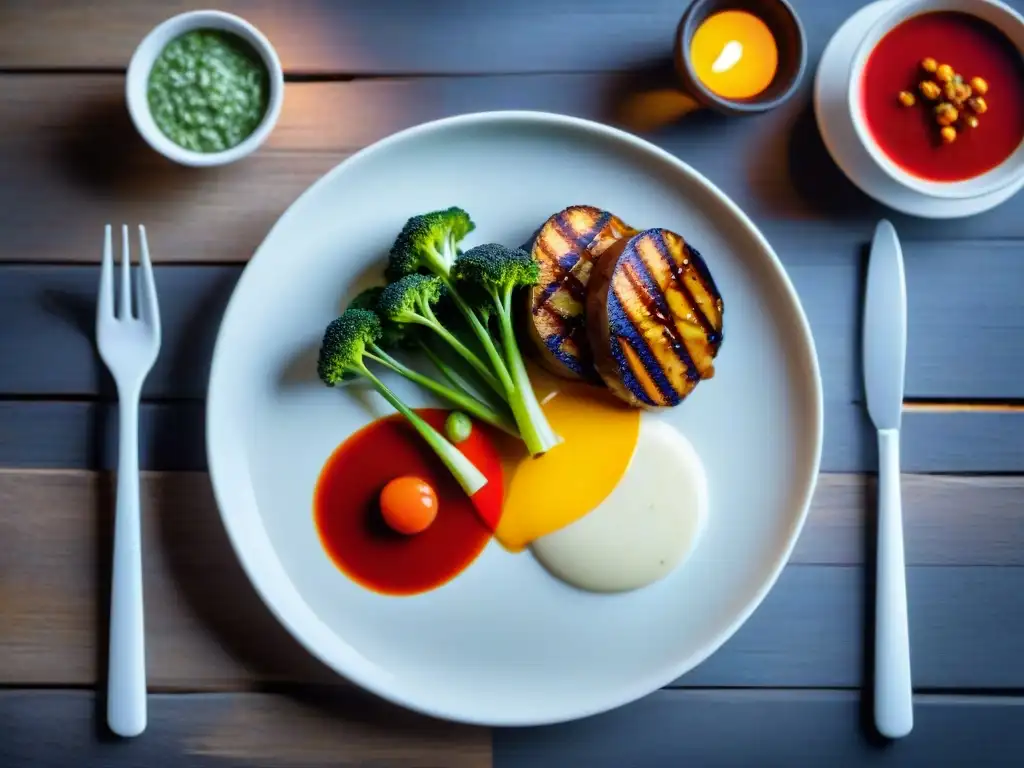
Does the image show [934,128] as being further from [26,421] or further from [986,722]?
[26,421]

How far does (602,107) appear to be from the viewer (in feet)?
5.57

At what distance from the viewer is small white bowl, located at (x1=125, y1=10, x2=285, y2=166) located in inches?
60.2

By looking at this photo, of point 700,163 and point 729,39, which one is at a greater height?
point 729,39

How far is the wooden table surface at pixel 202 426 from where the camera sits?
1.63 meters

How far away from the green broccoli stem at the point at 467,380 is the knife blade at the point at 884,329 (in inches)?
26.7

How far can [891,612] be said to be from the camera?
163 cm

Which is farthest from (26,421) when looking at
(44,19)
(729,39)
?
(729,39)

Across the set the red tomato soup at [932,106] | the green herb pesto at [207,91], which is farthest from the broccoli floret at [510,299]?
the red tomato soup at [932,106]

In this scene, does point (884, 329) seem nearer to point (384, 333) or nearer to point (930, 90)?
point (930, 90)

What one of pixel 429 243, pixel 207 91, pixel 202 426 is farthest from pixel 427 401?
pixel 207 91

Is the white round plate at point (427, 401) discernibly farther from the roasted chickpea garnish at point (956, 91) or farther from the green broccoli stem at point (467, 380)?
the roasted chickpea garnish at point (956, 91)

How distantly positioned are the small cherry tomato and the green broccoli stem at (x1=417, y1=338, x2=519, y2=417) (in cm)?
18

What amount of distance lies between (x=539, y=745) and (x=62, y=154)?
1412 mm

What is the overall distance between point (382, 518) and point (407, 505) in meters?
0.07
